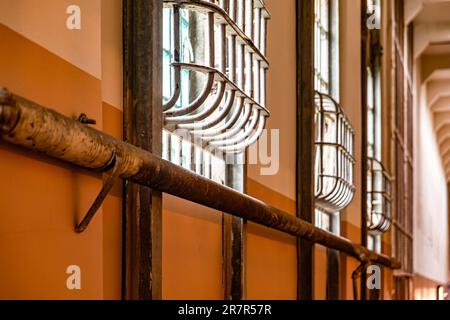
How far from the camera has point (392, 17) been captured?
11078 millimetres

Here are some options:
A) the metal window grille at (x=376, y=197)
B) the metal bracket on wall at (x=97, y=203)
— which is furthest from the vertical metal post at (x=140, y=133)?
the metal window grille at (x=376, y=197)

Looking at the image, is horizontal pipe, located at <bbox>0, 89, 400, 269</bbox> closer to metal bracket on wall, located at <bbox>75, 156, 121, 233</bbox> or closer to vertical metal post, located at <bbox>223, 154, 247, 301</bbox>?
Result: metal bracket on wall, located at <bbox>75, 156, 121, 233</bbox>

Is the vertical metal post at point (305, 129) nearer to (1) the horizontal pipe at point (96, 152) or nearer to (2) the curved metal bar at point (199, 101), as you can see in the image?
(1) the horizontal pipe at point (96, 152)

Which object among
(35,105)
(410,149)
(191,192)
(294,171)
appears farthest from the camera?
(410,149)

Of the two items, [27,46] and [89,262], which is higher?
[27,46]

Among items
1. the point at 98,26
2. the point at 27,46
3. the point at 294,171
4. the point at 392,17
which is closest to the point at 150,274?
the point at 98,26

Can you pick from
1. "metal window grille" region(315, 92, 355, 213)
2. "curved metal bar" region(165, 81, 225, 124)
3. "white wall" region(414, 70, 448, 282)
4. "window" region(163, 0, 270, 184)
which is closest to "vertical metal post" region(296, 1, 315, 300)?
"metal window grille" region(315, 92, 355, 213)

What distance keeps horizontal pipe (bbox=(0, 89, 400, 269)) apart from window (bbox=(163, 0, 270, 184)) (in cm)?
20

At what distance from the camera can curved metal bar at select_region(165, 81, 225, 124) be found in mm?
2980

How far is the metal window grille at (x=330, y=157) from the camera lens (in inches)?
220

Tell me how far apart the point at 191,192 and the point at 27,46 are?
0.93 meters

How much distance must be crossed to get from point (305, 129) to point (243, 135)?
69.0 inches

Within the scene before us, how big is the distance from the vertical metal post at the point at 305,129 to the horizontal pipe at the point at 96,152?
5.41 feet
